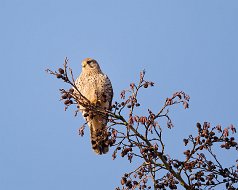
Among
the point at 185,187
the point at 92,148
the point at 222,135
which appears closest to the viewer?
the point at 185,187

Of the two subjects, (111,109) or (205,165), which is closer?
(205,165)

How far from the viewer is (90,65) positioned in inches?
366

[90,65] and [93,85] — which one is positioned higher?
[90,65]

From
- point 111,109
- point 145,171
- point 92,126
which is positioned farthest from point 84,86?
point 145,171

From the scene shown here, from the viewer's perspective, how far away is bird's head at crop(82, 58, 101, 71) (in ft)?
30.2

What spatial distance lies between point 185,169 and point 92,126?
379 cm

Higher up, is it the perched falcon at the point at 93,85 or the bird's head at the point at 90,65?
the bird's head at the point at 90,65

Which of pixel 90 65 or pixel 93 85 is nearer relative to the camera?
pixel 93 85

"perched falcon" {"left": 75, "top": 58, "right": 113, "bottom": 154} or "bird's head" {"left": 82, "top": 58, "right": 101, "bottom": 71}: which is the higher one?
"bird's head" {"left": 82, "top": 58, "right": 101, "bottom": 71}

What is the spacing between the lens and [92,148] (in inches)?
305

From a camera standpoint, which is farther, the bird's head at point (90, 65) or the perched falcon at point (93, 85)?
the bird's head at point (90, 65)

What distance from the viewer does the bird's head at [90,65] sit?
9.22 m

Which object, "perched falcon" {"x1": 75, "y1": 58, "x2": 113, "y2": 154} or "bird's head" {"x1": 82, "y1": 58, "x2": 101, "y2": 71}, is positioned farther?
"bird's head" {"x1": 82, "y1": 58, "x2": 101, "y2": 71}

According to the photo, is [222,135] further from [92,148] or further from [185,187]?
[92,148]
